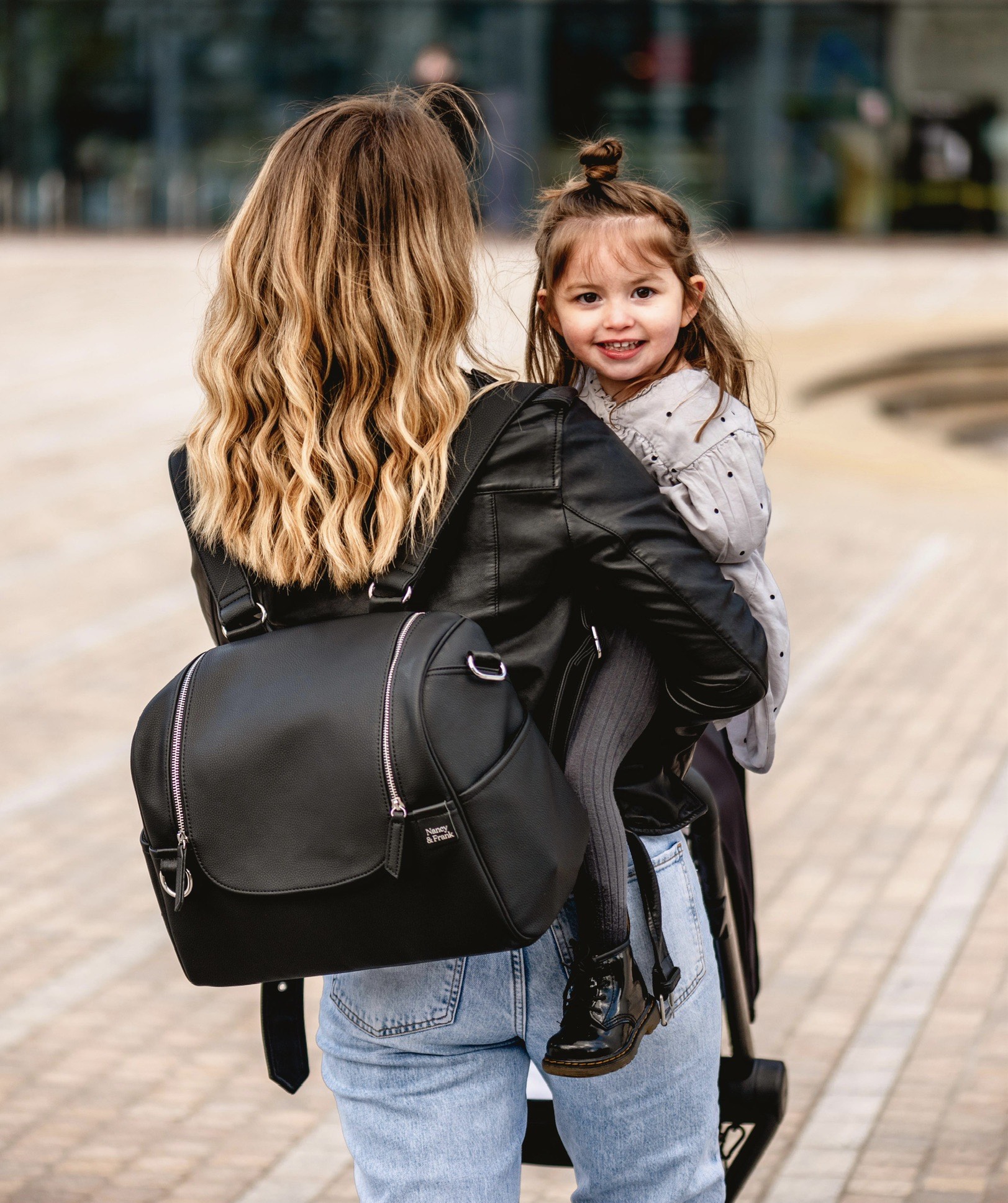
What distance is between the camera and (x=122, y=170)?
1048 inches

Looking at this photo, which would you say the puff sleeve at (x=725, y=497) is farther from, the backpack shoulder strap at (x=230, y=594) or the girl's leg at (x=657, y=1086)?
the backpack shoulder strap at (x=230, y=594)

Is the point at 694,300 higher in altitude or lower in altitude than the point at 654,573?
higher

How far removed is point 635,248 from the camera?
2.24 metres

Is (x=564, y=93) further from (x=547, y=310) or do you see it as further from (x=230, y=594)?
(x=230, y=594)

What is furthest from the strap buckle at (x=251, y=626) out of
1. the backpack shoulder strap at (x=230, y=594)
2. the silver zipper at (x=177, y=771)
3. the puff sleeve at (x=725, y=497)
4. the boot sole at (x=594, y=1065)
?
the boot sole at (x=594, y=1065)

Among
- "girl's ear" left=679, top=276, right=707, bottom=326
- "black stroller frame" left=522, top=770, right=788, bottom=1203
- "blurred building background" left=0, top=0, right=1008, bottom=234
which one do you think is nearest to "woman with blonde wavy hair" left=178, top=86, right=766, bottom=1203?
"girl's ear" left=679, top=276, right=707, bottom=326

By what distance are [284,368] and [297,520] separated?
0.59ft

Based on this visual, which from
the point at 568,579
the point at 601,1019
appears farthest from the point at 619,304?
the point at 601,1019

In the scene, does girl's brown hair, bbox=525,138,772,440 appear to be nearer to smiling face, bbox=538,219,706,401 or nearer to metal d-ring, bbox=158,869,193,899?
smiling face, bbox=538,219,706,401

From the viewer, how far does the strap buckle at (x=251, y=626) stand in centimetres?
204

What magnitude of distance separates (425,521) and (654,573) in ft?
0.92

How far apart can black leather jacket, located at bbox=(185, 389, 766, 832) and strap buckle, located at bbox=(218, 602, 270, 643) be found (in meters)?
0.02

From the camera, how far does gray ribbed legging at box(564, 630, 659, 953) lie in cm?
212

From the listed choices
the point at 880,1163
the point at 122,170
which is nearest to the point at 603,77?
the point at 122,170
